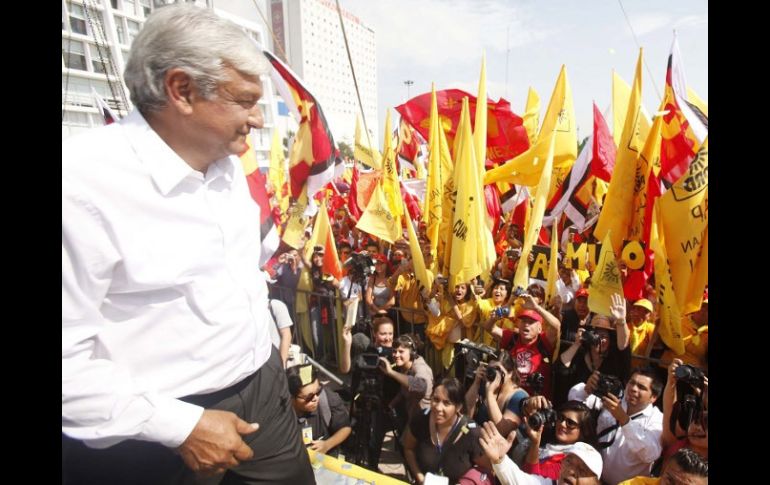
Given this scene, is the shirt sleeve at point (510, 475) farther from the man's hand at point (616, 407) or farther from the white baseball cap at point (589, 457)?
the man's hand at point (616, 407)

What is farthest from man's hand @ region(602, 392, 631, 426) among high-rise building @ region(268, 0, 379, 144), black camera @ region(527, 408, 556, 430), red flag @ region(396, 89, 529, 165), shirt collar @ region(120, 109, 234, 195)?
high-rise building @ region(268, 0, 379, 144)

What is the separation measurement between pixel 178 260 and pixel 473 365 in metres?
2.67

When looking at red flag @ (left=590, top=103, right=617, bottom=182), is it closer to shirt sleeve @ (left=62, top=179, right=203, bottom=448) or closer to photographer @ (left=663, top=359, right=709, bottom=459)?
photographer @ (left=663, top=359, right=709, bottom=459)

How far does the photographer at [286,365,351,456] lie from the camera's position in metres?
3.02

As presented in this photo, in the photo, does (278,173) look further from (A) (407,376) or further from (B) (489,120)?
(A) (407,376)

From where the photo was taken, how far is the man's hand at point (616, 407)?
2.90 metres

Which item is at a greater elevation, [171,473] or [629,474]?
[171,473]

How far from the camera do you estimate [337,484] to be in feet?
5.19

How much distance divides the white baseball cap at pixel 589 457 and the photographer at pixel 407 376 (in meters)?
1.15

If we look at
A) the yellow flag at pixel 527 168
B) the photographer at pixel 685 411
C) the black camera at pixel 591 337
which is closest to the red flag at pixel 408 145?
the yellow flag at pixel 527 168

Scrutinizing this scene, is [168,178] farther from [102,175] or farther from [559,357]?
[559,357]

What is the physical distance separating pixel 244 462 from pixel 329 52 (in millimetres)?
72225

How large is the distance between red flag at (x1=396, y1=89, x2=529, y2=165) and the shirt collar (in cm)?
536

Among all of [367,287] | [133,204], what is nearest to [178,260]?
[133,204]
